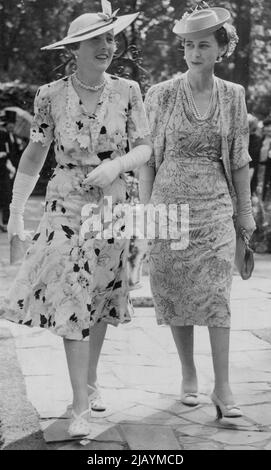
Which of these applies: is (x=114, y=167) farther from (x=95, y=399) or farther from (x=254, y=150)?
(x=254, y=150)

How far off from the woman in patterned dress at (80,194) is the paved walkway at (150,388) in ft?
0.92

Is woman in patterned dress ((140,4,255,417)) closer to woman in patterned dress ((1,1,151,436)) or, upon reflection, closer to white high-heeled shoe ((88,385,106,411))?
woman in patterned dress ((1,1,151,436))

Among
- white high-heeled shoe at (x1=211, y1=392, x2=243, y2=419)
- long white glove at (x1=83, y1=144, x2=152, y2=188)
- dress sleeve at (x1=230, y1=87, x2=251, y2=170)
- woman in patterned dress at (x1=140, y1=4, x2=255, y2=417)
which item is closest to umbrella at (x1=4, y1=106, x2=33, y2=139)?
woman in patterned dress at (x1=140, y1=4, x2=255, y2=417)

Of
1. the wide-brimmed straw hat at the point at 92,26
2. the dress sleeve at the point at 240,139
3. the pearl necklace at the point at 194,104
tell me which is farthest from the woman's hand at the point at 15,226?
the dress sleeve at the point at 240,139

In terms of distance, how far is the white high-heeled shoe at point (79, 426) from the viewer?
4145 mm

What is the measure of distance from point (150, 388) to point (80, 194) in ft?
4.32

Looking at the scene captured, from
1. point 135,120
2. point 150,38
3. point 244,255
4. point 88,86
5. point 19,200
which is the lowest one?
point 150,38

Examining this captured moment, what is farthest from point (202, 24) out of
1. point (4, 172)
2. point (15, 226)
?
point (4, 172)

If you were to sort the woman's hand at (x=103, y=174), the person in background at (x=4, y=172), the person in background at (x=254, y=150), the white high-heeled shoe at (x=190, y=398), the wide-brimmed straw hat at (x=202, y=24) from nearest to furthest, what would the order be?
the woman's hand at (x=103, y=174) < the wide-brimmed straw hat at (x=202, y=24) < the white high-heeled shoe at (x=190, y=398) < the person in background at (x=254, y=150) < the person in background at (x=4, y=172)

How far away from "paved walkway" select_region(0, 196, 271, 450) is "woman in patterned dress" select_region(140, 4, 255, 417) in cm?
20

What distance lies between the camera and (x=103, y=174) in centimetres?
414

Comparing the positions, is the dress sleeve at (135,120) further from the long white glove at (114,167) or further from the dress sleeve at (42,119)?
the dress sleeve at (42,119)

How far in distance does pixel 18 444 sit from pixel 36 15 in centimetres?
2193
